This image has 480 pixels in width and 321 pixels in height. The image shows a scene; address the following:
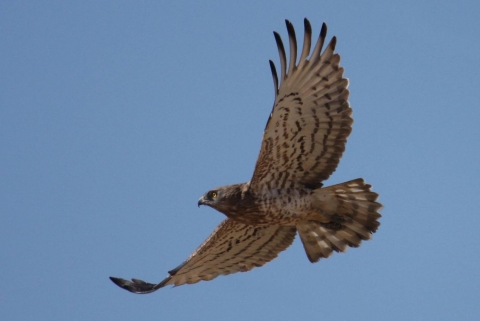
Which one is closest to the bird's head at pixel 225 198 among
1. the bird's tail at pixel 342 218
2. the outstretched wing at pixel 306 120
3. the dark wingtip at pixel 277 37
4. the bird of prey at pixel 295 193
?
the bird of prey at pixel 295 193

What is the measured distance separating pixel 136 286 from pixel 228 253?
138cm

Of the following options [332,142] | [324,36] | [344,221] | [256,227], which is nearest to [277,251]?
[256,227]

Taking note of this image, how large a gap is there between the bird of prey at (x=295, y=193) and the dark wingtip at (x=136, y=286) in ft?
0.04

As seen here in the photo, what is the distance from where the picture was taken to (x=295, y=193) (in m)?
12.1

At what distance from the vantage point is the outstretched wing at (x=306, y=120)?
37.0ft

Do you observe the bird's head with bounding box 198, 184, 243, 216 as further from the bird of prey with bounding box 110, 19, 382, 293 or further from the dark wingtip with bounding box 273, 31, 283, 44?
the dark wingtip with bounding box 273, 31, 283, 44

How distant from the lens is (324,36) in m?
11.2

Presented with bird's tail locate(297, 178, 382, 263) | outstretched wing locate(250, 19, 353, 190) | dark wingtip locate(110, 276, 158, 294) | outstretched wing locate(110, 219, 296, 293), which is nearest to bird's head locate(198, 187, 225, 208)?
outstretched wing locate(250, 19, 353, 190)

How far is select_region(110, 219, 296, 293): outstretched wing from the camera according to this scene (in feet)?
42.5

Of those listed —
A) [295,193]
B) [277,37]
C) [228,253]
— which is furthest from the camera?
[228,253]

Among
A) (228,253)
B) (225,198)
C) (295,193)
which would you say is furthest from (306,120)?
(228,253)

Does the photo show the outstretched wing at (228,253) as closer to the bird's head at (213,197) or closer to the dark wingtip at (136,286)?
the dark wingtip at (136,286)

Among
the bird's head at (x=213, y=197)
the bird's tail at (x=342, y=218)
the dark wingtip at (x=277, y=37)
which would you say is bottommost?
the bird's tail at (x=342, y=218)

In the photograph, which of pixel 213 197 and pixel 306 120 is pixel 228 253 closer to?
pixel 213 197
